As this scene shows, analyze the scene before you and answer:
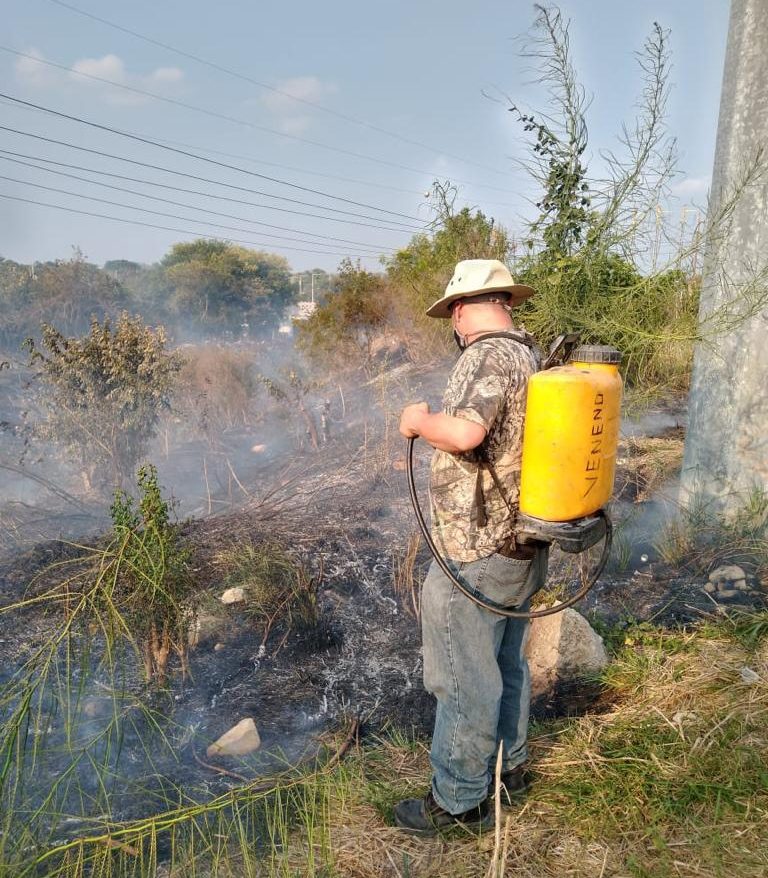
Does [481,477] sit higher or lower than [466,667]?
higher

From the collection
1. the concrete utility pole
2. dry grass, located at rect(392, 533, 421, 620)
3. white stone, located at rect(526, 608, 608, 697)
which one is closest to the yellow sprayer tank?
white stone, located at rect(526, 608, 608, 697)

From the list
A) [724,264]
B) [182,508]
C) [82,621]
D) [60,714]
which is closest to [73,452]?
[182,508]

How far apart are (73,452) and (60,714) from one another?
4.15 meters

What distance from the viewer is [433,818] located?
88.0 inches

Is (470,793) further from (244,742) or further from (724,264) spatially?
(724,264)

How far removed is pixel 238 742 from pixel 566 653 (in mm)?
1635

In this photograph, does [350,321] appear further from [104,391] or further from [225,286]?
[225,286]

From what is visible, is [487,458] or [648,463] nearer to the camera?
[487,458]

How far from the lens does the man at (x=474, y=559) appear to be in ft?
6.95

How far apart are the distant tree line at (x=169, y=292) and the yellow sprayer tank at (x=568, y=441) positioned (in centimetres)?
1018

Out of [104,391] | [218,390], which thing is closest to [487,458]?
[104,391]

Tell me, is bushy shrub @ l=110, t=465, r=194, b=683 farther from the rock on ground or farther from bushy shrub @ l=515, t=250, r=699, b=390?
bushy shrub @ l=515, t=250, r=699, b=390

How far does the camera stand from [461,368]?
6.91 ft

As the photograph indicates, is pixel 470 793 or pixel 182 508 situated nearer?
pixel 470 793
